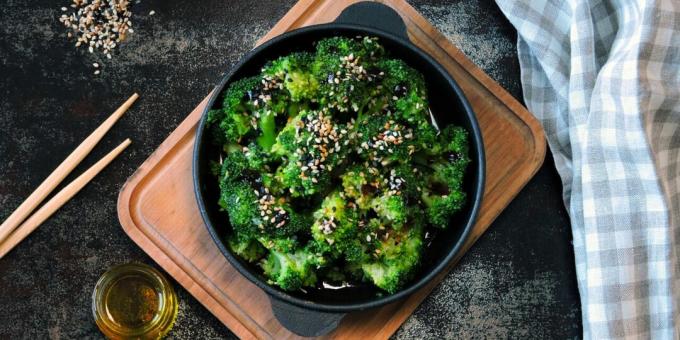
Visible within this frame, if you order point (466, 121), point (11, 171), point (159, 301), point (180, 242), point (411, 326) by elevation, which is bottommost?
point (411, 326)

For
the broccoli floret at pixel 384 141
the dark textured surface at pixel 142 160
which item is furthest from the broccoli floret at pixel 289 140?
the dark textured surface at pixel 142 160

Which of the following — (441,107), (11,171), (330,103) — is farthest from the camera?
(11,171)

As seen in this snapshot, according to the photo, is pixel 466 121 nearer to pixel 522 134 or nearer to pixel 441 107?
pixel 441 107

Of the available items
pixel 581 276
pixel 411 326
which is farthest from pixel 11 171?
pixel 581 276

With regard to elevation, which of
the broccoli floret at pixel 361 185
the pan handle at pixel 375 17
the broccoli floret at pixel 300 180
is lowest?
the broccoli floret at pixel 361 185

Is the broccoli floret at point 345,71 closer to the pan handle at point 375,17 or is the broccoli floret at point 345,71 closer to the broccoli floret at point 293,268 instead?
the pan handle at point 375,17

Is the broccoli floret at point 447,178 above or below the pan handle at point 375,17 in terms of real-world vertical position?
below
